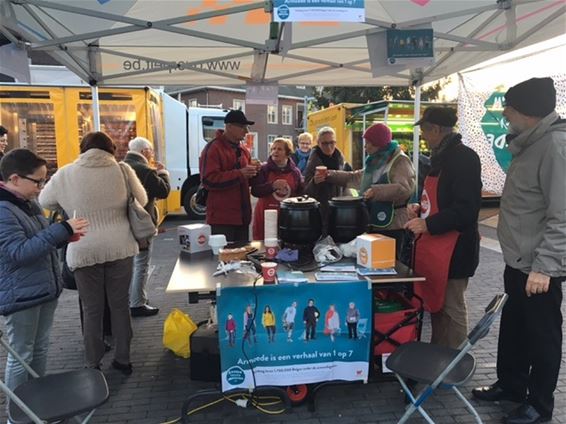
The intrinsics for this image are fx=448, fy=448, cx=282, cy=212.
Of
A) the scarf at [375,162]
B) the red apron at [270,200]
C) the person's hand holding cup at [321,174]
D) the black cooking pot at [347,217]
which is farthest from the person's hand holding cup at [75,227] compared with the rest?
the scarf at [375,162]

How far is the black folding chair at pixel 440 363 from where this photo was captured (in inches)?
78.1

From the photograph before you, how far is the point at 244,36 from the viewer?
13.4ft

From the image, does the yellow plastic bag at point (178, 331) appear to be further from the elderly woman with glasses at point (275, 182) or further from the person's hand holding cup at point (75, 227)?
the person's hand holding cup at point (75, 227)

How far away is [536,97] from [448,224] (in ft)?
2.62

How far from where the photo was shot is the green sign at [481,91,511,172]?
4.60 meters

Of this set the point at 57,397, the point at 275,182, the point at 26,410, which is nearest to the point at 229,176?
the point at 275,182

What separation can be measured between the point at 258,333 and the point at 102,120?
6.48 m

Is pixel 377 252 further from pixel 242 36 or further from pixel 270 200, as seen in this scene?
pixel 242 36

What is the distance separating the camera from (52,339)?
386 cm

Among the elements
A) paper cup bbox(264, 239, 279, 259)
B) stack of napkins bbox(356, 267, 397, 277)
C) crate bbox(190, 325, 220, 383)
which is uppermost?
paper cup bbox(264, 239, 279, 259)

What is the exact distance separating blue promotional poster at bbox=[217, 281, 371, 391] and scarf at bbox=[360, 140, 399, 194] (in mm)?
1257

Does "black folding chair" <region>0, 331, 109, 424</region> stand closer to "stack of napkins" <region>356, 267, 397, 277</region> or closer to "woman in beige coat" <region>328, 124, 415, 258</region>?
"stack of napkins" <region>356, 267, 397, 277</region>

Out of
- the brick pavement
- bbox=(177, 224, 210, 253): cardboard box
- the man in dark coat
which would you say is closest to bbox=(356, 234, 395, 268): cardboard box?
the brick pavement

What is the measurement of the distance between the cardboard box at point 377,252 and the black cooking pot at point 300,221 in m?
0.31
